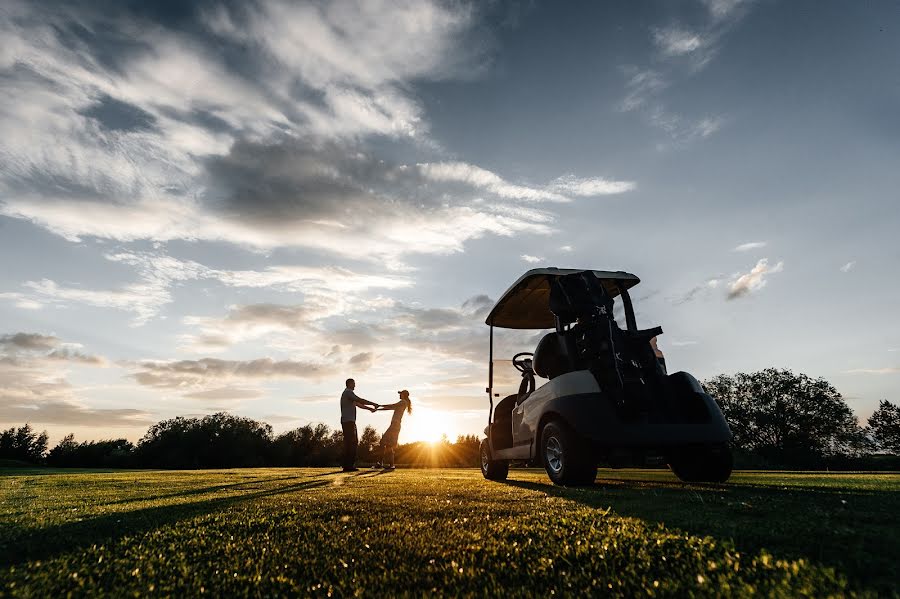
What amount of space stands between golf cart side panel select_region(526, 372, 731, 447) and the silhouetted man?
10.6 metres

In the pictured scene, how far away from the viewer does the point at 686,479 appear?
7754 mm

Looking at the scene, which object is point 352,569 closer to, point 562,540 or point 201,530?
point 562,540

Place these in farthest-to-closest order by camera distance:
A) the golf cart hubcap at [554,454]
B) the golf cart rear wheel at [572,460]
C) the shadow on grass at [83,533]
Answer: the golf cart hubcap at [554,454]
the golf cart rear wheel at [572,460]
the shadow on grass at [83,533]

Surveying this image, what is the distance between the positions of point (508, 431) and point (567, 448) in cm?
307

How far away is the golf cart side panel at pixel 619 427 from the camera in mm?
6125

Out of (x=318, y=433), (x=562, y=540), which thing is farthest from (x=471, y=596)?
(x=318, y=433)

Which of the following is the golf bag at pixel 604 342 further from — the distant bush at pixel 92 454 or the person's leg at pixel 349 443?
the distant bush at pixel 92 454

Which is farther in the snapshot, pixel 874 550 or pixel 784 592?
pixel 874 550

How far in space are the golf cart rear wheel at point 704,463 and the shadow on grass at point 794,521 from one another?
151 cm

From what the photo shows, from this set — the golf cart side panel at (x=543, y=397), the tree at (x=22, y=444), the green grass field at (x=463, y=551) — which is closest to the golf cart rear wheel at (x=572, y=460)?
the golf cart side panel at (x=543, y=397)

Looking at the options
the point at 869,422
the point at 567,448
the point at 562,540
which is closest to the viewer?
the point at 562,540

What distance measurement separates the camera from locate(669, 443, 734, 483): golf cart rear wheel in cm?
708

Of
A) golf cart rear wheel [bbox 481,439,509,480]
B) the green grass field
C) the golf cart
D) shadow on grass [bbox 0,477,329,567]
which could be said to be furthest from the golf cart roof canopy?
shadow on grass [bbox 0,477,329,567]

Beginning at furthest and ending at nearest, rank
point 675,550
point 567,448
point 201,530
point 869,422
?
point 869,422, point 567,448, point 201,530, point 675,550
